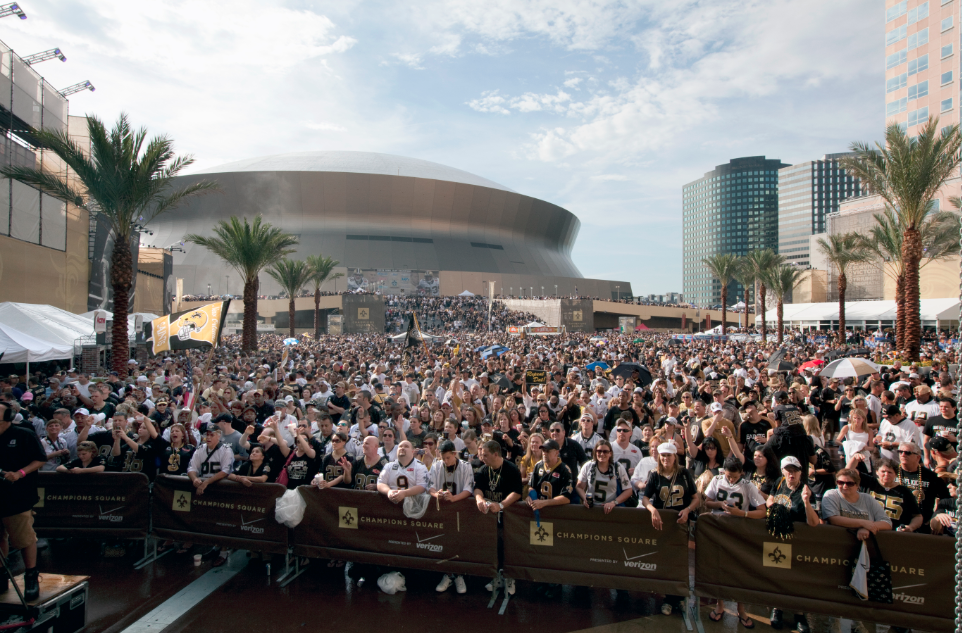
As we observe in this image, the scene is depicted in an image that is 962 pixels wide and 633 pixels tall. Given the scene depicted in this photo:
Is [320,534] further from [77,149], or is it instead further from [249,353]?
[249,353]

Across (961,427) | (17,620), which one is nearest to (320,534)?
(17,620)

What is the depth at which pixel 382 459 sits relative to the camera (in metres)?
6.32

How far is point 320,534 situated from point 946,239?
3694 centimetres

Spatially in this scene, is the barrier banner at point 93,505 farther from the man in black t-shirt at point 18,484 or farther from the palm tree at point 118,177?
the palm tree at point 118,177

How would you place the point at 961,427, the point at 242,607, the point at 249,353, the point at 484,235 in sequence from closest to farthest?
1. the point at 961,427
2. the point at 242,607
3. the point at 249,353
4. the point at 484,235

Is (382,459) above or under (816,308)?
under

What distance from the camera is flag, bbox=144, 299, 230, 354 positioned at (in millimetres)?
10727

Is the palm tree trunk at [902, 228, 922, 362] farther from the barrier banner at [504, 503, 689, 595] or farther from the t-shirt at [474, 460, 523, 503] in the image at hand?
the t-shirt at [474, 460, 523, 503]

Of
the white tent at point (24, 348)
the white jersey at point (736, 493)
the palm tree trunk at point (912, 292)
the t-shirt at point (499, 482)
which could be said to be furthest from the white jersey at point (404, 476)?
the palm tree trunk at point (912, 292)

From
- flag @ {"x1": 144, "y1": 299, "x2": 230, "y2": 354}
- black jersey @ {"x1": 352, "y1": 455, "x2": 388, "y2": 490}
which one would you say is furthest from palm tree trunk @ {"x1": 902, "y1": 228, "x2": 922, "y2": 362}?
flag @ {"x1": 144, "y1": 299, "x2": 230, "y2": 354}

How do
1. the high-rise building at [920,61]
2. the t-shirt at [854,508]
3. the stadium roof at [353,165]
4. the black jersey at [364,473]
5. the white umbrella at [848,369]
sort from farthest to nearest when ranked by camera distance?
the stadium roof at [353,165]
the high-rise building at [920,61]
the white umbrella at [848,369]
the black jersey at [364,473]
the t-shirt at [854,508]

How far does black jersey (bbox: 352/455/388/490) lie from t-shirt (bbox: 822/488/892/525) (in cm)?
426

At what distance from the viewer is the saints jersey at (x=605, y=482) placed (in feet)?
17.7

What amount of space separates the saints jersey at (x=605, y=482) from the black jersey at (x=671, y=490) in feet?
0.78
